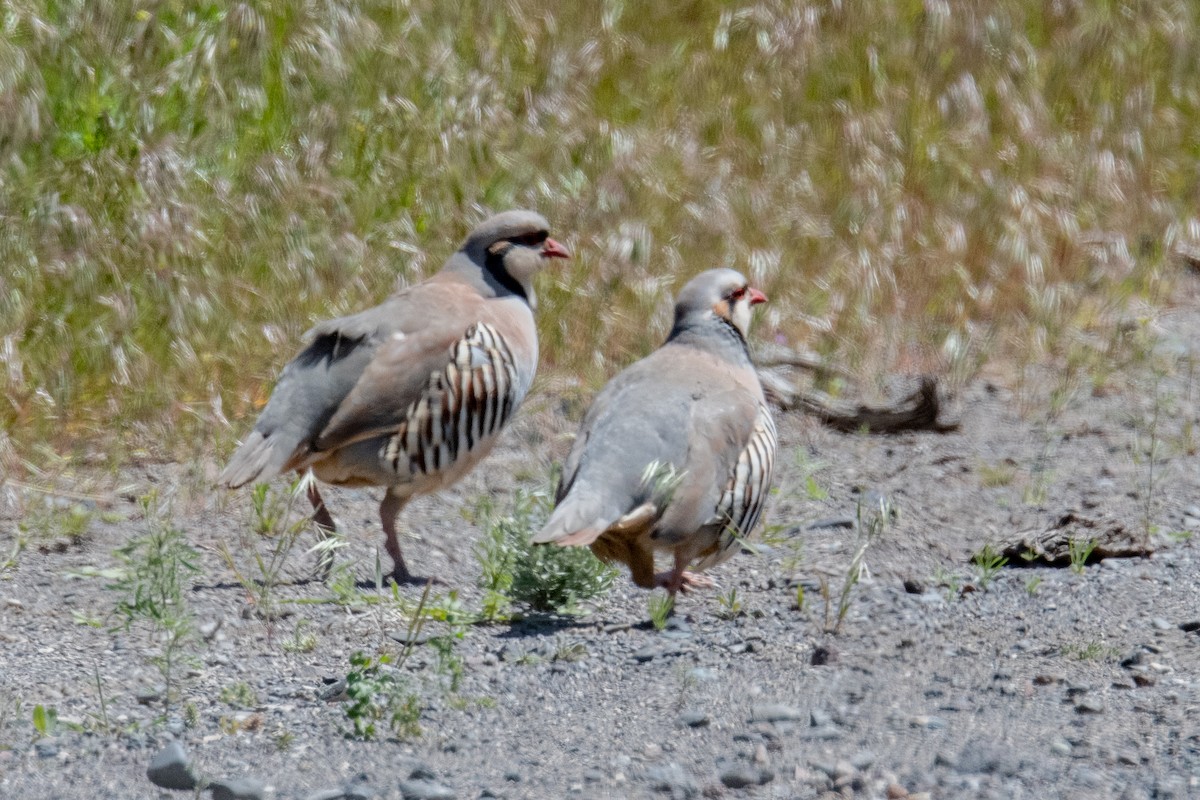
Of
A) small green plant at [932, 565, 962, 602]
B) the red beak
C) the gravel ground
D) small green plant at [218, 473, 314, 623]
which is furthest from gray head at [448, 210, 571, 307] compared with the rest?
small green plant at [932, 565, 962, 602]

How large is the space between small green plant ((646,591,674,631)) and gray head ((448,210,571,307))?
187 centimetres

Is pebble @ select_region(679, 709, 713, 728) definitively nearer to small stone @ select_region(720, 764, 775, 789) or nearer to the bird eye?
small stone @ select_region(720, 764, 775, 789)

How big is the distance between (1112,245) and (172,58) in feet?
16.4

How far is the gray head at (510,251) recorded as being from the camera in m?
6.45

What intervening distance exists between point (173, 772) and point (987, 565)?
251 cm

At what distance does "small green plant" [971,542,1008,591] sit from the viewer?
4.90 m

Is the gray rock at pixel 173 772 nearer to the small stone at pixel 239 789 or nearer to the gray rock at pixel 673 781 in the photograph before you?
the small stone at pixel 239 789

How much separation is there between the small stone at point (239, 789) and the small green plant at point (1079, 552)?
2646mm

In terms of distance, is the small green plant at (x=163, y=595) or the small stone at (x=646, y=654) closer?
the small green plant at (x=163, y=595)

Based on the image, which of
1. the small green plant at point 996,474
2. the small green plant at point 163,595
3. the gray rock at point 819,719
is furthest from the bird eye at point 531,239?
the gray rock at point 819,719

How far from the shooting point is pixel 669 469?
485 centimetres

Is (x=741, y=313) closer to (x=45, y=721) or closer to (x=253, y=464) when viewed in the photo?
(x=253, y=464)

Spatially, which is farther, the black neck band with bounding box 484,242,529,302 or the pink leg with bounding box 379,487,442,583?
the black neck band with bounding box 484,242,529,302

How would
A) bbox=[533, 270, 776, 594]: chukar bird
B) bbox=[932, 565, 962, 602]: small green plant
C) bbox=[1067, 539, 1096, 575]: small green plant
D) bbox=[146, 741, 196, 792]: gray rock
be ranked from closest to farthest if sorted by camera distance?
bbox=[146, 741, 196, 792]: gray rock → bbox=[533, 270, 776, 594]: chukar bird → bbox=[932, 565, 962, 602]: small green plant → bbox=[1067, 539, 1096, 575]: small green plant
